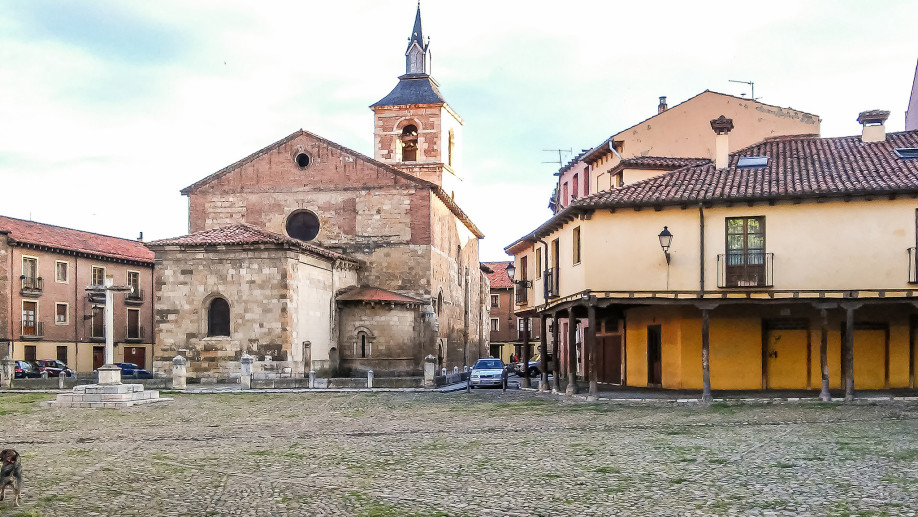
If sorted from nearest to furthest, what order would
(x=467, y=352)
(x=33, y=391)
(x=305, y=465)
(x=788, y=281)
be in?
(x=305, y=465), (x=788, y=281), (x=33, y=391), (x=467, y=352)

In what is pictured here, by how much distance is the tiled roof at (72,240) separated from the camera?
153 feet

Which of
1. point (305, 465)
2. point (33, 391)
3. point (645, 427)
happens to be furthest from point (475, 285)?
point (305, 465)

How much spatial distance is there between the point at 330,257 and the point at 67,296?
18.3 metres

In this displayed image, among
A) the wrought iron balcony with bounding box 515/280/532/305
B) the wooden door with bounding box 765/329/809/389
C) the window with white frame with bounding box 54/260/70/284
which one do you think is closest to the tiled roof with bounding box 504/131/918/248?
the wooden door with bounding box 765/329/809/389

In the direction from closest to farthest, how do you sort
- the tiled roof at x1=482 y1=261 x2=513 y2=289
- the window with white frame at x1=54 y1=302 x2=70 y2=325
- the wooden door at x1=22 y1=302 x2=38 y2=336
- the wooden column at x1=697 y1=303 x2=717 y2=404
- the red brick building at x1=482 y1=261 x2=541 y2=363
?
the wooden column at x1=697 y1=303 x2=717 y2=404 < the wooden door at x1=22 y1=302 x2=38 y2=336 < the window with white frame at x1=54 y1=302 x2=70 y2=325 < the tiled roof at x1=482 y1=261 x2=513 y2=289 < the red brick building at x1=482 y1=261 x2=541 y2=363

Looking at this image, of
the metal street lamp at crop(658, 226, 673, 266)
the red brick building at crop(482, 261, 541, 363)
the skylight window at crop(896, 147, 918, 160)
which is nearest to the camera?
the metal street lamp at crop(658, 226, 673, 266)

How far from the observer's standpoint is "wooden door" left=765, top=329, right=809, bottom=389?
26281 millimetres

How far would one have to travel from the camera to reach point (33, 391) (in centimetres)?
3219

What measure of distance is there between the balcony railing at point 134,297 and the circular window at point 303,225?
15540 mm

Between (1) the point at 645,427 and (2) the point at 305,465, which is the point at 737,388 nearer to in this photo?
(1) the point at 645,427

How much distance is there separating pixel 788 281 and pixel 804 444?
10.6 meters

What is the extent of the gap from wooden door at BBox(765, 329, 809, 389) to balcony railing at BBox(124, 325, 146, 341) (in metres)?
38.3

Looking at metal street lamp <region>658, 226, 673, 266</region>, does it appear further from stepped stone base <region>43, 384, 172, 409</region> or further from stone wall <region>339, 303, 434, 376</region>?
stone wall <region>339, 303, 434, 376</region>

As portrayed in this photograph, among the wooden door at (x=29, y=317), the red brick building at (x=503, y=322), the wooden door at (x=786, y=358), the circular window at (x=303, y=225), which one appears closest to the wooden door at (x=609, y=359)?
the wooden door at (x=786, y=358)
